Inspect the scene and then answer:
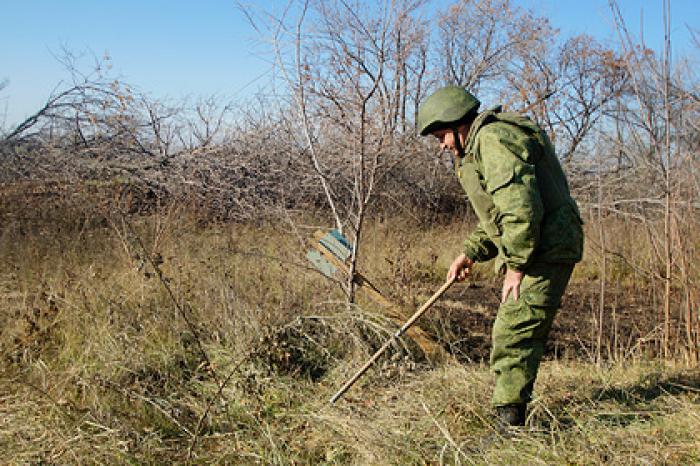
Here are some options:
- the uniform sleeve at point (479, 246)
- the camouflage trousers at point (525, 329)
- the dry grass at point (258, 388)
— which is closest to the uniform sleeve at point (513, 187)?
the camouflage trousers at point (525, 329)

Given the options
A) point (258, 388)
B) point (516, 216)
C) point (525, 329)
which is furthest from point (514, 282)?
point (258, 388)

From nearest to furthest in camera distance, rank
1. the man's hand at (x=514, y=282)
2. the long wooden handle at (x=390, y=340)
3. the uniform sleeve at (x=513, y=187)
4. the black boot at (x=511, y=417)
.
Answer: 1. the uniform sleeve at (x=513, y=187)
2. the man's hand at (x=514, y=282)
3. the black boot at (x=511, y=417)
4. the long wooden handle at (x=390, y=340)

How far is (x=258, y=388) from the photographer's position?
330cm

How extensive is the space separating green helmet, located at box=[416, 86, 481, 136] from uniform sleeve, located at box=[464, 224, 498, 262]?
565 mm

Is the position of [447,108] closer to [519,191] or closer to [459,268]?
[519,191]

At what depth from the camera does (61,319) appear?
4004mm

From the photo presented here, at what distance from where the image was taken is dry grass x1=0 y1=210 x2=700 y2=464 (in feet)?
8.74

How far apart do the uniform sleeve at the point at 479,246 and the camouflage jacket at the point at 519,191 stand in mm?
179

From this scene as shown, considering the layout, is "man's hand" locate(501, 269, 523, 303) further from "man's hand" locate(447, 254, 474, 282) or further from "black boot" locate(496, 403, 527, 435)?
"black boot" locate(496, 403, 527, 435)

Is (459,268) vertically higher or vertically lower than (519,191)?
lower

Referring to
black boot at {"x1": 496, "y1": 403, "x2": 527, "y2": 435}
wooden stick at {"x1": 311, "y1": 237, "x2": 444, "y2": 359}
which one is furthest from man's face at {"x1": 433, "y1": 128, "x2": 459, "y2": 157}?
wooden stick at {"x1": 311, "y1": 237, "x2": 444, "y2": 359}

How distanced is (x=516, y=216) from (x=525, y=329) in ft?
1.87

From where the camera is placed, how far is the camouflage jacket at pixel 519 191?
2.47 m

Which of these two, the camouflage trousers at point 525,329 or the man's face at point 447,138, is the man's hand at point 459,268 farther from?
the man's face at point 447,138
